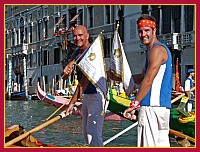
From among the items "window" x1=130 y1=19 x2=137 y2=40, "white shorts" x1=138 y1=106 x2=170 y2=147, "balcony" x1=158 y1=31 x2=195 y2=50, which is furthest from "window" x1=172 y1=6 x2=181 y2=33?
"white shorts" x1=138 y1=106 x2=170 y2=147

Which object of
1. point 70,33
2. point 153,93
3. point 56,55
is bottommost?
point 153,93

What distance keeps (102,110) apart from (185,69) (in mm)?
11481

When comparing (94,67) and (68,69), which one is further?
(68,69)

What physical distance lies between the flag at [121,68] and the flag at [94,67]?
116mm

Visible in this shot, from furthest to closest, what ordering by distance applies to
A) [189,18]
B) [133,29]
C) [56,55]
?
[56,55]
[133,29]
[189,18]

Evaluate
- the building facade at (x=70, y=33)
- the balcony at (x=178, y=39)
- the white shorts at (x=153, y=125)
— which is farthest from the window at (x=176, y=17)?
the white shorts at (x=153, y=125)

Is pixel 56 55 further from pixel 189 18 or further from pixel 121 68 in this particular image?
pixel 121 68

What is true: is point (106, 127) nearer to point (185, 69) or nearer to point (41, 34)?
point (185, 69)

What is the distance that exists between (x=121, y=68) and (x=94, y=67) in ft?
0.68

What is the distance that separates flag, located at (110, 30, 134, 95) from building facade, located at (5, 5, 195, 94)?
10.5 metres

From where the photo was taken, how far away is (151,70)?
2.73 meters

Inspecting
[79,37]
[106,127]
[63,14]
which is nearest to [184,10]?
[106,127]

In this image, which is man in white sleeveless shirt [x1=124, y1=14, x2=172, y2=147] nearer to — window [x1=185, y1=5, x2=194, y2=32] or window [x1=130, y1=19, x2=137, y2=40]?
window [x1=185, y1=5, x2=194, y2=32]

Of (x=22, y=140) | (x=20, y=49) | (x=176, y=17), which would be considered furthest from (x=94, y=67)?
(x=20, y=49)
